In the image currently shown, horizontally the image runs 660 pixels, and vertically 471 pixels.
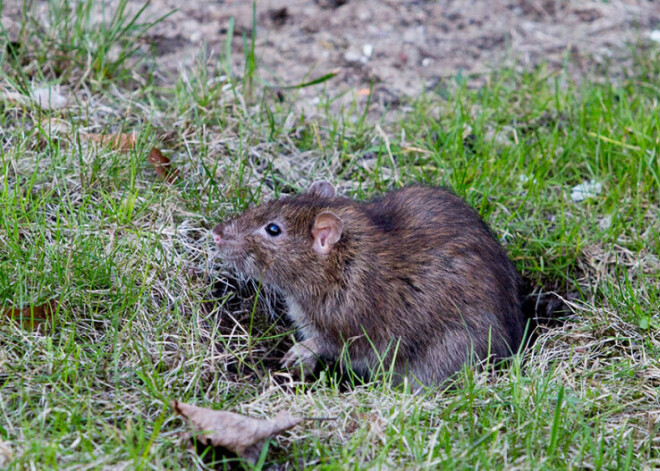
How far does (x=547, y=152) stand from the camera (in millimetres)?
5586

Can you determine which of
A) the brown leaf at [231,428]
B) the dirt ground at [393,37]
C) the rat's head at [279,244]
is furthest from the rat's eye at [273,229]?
the dirt ground at [393,37]

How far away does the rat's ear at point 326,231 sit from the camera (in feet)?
14.1

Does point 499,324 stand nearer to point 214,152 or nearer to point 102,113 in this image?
point 214,152

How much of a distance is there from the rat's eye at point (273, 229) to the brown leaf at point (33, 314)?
1260 mm

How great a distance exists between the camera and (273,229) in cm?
453

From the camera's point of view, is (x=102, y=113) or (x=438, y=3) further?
(x=438, y=3)

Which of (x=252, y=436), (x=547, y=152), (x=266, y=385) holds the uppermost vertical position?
(x=547, y=152)

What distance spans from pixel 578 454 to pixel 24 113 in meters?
3.95

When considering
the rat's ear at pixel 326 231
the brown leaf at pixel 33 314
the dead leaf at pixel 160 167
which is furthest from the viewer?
the dead leaf at pixel 160 167

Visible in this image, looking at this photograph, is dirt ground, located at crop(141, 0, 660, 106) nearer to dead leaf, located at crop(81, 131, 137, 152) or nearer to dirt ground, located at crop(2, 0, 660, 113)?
dirt ground, located at crop(2, 0, 660, 113)

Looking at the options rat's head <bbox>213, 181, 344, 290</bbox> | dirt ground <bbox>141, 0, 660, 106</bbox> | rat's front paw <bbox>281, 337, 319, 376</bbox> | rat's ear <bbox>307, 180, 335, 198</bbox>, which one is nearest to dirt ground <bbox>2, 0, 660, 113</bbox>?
dirt ground <bbox>141, 0, 660, 106</bbox>

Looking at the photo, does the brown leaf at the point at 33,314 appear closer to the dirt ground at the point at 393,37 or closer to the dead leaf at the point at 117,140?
the dead leaf at the point at 117,140

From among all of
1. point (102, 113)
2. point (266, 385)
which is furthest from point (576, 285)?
point (102, 113)

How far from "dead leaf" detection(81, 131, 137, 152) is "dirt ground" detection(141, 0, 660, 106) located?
1434 millimetres
